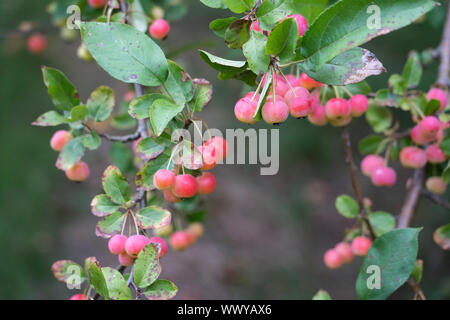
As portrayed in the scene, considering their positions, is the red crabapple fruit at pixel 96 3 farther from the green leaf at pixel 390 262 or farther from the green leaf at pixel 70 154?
the green leaf at pixel 390 262

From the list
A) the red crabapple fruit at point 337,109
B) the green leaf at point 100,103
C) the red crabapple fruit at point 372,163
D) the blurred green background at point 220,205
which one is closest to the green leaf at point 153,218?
the green leaf at point 100,103

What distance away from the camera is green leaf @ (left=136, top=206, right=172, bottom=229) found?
72 cm

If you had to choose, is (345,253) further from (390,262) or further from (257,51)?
(257,51)

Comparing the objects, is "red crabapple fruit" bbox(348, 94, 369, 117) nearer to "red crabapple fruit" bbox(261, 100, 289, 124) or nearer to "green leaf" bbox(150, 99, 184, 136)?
"red crabapple fruit" bbox(261, 100, 289, 124)

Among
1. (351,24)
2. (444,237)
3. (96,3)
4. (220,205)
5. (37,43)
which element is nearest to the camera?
(351,24)

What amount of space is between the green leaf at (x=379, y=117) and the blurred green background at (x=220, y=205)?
1.16m

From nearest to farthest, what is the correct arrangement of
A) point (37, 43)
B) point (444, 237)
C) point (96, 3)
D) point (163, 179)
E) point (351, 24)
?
point (351, 24) < point (163, 179) < point (444, 237) < point (96, 3) < point (37, 43)

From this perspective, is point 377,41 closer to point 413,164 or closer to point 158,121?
point 413,164

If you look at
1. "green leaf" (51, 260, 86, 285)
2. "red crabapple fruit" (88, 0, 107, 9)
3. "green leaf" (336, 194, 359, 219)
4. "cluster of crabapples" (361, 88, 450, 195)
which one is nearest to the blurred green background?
"red crabapple fruit" (88, 0, 107, 9)

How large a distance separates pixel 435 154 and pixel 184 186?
617mm

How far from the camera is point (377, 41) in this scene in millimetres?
2408

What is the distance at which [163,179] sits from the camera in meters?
0.71

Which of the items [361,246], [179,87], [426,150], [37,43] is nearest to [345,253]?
[361,246]
